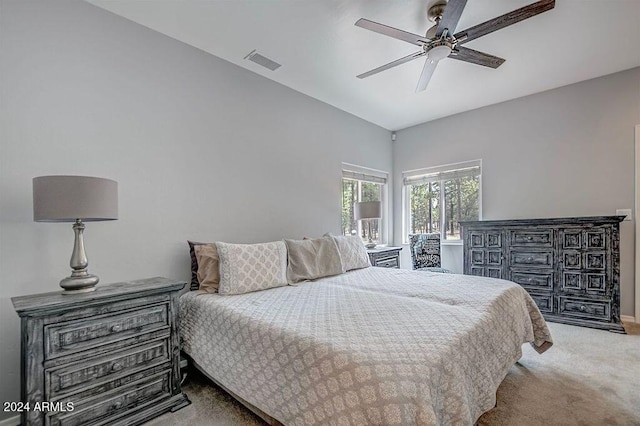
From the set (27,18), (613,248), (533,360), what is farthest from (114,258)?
(613,248)

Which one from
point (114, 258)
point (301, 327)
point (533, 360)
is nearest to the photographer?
point (301, 327)

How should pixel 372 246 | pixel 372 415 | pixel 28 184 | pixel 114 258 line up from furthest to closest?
pixel 372 246 → pixel 114 258 → pixel 28 184 → pixel 372 415

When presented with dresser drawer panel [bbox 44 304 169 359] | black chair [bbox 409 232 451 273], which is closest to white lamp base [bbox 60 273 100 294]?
dresser drawer panel [bbox 44 304 169 359]

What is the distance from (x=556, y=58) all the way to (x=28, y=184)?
15.5 ft

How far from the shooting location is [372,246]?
4285 millimetres

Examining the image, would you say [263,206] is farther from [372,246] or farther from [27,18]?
[27,18]

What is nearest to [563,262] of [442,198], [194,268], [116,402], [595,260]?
[595,260]

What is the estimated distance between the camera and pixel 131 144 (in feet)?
7.48

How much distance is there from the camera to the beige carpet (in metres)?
1.74

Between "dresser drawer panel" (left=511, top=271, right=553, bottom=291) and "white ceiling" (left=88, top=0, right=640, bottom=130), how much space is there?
2.35 metres

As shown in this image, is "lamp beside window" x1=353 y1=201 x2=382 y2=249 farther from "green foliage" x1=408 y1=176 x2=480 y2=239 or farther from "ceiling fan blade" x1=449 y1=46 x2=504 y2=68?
"ceiling fan blade" x1=449 y1=46 x2=504 y2=68

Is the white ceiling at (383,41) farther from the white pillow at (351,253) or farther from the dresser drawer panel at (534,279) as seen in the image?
the dresser drawer panel at (534,279)

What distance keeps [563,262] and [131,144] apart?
15.0ft

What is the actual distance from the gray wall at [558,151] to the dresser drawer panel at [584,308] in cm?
46
